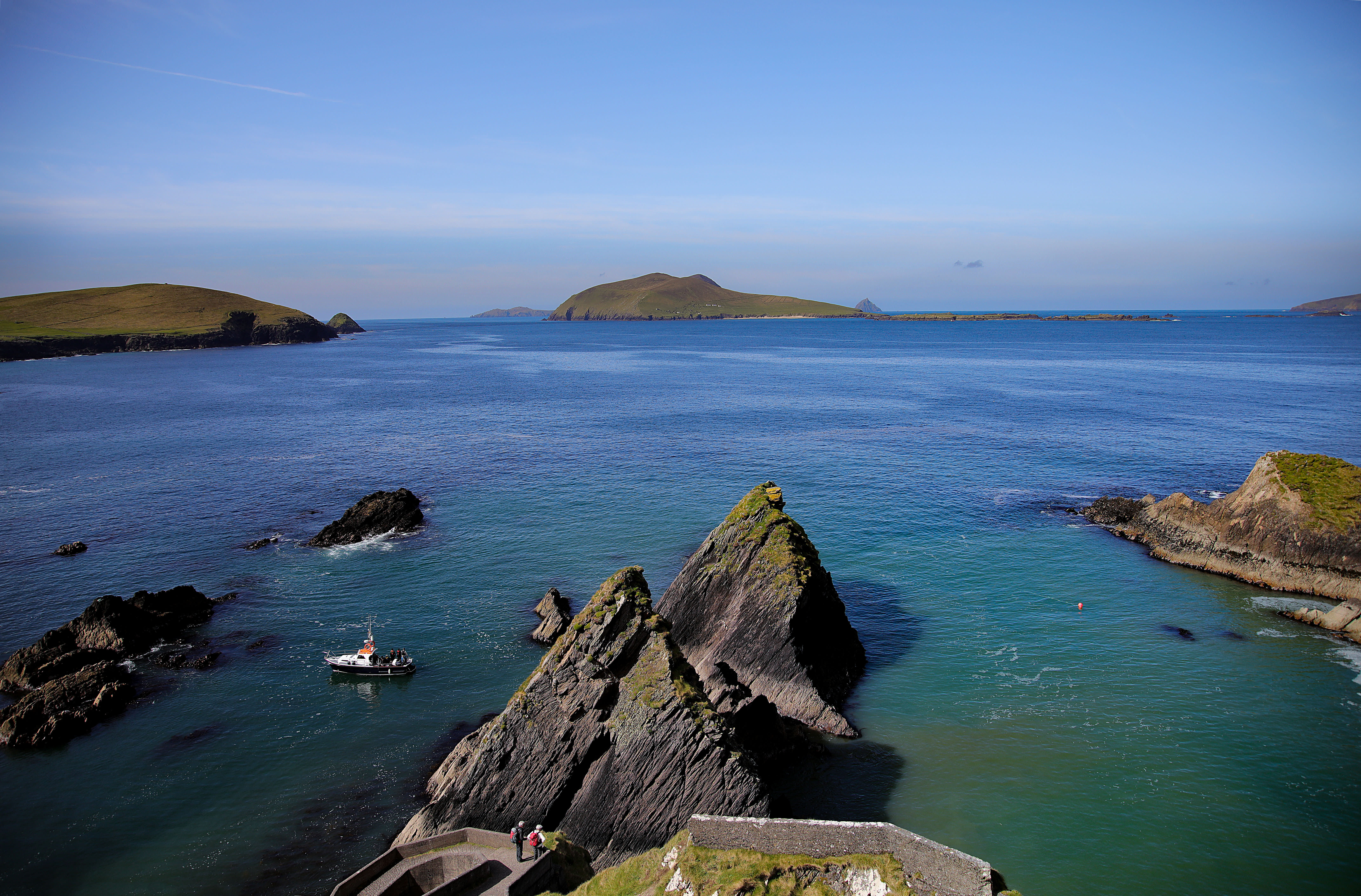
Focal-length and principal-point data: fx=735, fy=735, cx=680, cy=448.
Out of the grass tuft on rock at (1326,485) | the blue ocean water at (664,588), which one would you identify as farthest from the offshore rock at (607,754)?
the grass tuft on rock at (1326,485)

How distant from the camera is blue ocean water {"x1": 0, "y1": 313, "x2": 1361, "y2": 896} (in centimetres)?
2716

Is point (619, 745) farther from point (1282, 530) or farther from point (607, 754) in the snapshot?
point (1282, 530)

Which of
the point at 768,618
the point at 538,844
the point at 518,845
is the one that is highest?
the point at 768,618

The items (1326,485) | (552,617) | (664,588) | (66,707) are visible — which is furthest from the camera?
(1326,485)

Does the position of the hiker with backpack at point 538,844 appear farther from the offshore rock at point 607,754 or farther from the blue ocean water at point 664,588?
the blue ocean water at point 664,588

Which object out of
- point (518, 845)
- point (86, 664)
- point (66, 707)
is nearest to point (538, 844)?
point (518, 845)

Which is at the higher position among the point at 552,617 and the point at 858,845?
the point at 858,845

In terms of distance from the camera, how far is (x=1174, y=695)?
118ft

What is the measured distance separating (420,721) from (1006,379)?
150007mm

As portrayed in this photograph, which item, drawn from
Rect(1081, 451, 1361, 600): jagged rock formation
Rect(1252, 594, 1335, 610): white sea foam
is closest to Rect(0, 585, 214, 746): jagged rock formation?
Rect(1252, 594, 1335, 610): white sea foam

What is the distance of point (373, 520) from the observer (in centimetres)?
6025

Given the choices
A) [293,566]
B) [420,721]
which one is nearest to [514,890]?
[420,721]

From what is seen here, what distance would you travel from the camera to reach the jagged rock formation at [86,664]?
33531mm

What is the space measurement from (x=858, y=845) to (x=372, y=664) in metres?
28.5
